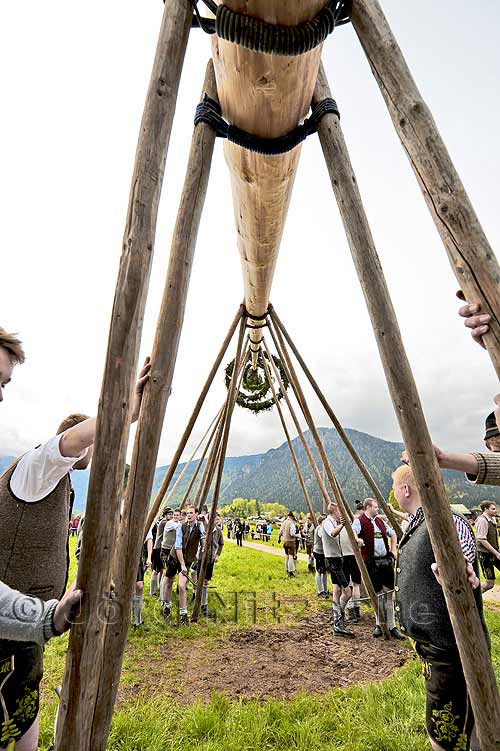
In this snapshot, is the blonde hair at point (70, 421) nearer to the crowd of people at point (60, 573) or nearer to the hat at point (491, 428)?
the crowd of people at point (60, 573)

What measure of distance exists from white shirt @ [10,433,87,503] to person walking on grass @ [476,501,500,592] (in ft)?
21.9

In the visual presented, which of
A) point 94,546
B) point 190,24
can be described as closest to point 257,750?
point 94,546

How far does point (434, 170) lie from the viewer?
1.58 meters

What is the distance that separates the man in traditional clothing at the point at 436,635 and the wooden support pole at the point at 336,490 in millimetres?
2772

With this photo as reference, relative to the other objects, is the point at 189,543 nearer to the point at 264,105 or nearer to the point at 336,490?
the point at 336,490

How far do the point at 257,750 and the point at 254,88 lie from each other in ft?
12.7

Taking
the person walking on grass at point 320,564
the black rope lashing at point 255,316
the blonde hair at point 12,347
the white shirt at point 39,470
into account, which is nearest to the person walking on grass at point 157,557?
the person walking on grass at point 320,564

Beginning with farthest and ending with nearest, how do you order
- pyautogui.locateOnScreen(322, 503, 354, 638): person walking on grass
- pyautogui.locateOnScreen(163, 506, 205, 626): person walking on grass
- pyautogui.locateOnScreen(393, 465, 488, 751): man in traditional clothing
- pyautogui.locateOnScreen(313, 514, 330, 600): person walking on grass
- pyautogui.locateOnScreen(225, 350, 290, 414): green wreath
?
pyautogui.locateOnScreen(225, 350, 290, 414): green wreath
pyautogui.locateOnScreen(313, 514, 330, 600): person walking on grass
pyautogui.locateOnScreen(163, 506, 205, 626): person walking on grass
pyautogui.locateOnScreen(322, 503, 354, 638): person walking on grass
pyautogui.locateOnScreen(393, 465, 488, 751): man in traditional clothing

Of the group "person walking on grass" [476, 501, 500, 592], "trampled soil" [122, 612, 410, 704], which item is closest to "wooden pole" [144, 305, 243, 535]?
"trampled soil" [122, 612, 410, 704]

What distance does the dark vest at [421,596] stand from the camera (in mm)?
1955

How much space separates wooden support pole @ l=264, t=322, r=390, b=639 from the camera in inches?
196

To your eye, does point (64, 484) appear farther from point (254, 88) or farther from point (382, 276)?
point (254, 88)

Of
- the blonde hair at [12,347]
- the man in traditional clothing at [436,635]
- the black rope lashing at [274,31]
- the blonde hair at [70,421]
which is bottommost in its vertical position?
the man in traditional clothing at [436,635]

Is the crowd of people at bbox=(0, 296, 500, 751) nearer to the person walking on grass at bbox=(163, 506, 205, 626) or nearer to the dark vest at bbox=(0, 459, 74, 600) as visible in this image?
the dark vest at bbox=(0, 459, 74, 600)
